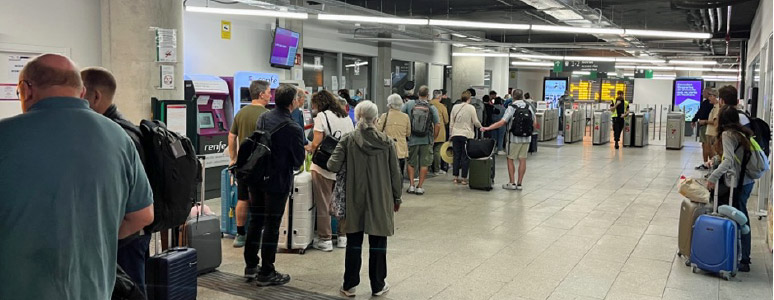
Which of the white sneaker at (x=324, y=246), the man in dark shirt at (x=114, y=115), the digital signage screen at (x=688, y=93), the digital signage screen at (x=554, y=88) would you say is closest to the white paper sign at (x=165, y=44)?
the white sneaker at (x=324, y=246)

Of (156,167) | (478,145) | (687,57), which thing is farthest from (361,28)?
(687,57)

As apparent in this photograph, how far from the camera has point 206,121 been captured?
7957 mm

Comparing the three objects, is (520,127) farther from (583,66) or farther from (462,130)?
(583,66)

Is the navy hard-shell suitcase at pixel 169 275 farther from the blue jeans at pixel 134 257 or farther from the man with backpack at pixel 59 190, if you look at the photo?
the man with backpack at pixel 59 190

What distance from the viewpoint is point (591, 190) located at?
357 inches

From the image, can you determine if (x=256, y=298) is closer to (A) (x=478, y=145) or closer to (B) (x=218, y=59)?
(A) (x=478, y=145)

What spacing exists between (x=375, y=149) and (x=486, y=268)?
1.47 metres

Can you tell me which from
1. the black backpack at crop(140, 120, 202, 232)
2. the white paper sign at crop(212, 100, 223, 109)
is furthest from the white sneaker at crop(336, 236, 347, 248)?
the white paper sign at crop(212, 100, 223, 109)

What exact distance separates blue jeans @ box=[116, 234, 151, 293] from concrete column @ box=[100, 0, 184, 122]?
3288 millimetres

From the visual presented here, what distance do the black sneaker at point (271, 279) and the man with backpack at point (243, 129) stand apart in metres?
0.89

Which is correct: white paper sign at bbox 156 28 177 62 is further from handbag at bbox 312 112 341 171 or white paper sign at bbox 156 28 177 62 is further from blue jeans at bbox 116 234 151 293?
blue jeans at bbox 116 234 151 293

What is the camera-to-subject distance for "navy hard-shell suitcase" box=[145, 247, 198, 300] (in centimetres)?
371

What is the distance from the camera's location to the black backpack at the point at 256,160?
433 cm

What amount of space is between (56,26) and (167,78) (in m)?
1.18
